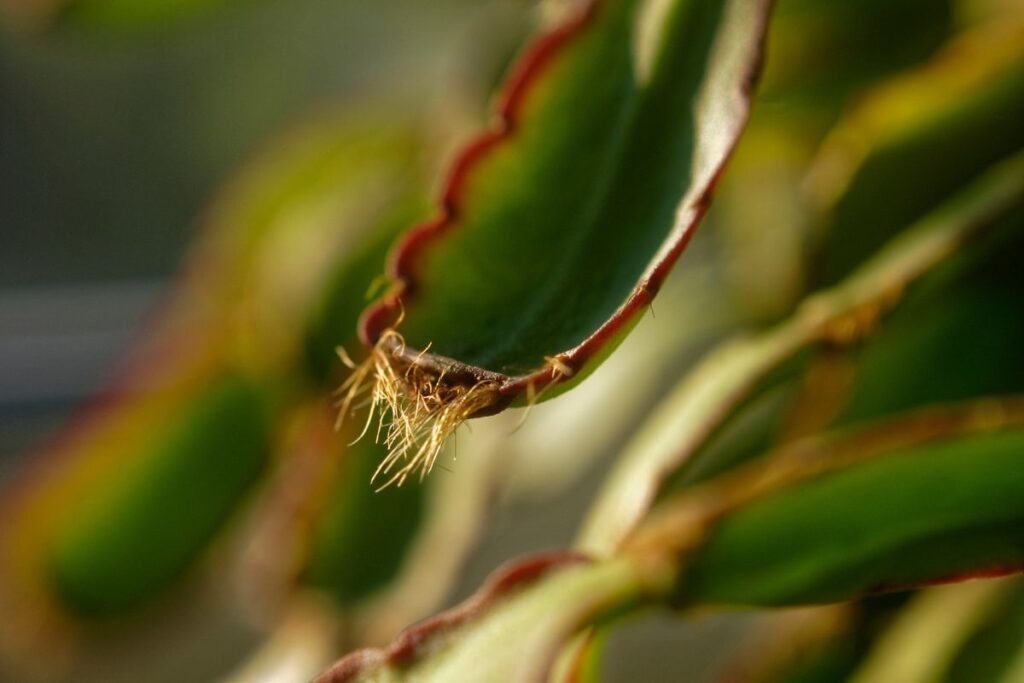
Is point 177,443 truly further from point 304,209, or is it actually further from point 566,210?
point 566,210

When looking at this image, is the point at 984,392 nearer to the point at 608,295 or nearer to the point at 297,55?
the point at 608,295

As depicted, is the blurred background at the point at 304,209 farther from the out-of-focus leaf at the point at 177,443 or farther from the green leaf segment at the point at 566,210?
the green leaf segment at the point at 566,210

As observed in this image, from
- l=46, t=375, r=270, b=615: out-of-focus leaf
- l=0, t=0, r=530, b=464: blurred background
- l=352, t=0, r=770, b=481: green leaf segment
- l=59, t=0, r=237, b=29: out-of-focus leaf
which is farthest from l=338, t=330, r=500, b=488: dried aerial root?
l=0, t=0, r=530, b=464: blurred background

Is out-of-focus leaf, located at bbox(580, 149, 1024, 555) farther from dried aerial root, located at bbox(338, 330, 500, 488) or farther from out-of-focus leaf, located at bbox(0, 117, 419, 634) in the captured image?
out-of-focus leaf, located at bbox(0, 117, 419, 634)

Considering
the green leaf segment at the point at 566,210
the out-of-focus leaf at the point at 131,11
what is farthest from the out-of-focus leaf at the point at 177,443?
the green leaf segment at the point at 566,210

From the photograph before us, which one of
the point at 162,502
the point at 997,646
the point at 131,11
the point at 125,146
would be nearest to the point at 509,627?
the point at 997,646

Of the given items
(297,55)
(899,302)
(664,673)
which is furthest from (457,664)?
(297,55)
